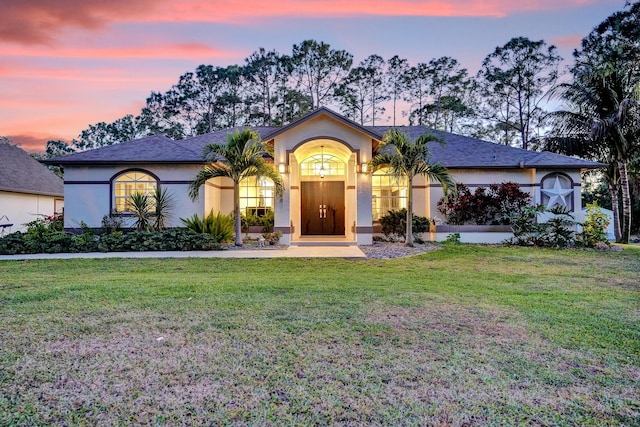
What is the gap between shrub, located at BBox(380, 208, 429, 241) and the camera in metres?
14.3

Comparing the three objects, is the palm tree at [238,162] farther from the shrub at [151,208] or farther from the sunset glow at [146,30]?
the sunset glow at [146,30]

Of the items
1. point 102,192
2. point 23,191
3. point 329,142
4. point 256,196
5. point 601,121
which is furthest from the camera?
point 23,191

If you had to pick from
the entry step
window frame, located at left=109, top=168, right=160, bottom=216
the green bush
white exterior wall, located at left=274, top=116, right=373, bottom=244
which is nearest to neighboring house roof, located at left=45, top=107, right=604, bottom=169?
white exterior wall, located at left=274, top=116, right=373, bottom=244

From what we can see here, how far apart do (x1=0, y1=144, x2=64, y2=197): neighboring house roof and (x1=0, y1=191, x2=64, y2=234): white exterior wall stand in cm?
39

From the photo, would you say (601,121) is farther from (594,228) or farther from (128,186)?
(128,186)

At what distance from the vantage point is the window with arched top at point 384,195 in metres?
15.5

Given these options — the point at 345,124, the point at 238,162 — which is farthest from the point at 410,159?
the point at 238,162

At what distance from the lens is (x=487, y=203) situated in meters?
14.2

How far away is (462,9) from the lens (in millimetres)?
11156

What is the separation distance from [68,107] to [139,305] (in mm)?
17771

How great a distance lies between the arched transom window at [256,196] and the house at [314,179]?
4cm

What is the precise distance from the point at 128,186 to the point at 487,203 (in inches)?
559

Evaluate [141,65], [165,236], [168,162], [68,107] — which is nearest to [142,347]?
[165,236]

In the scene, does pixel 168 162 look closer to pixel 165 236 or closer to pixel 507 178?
pixel 165 236
